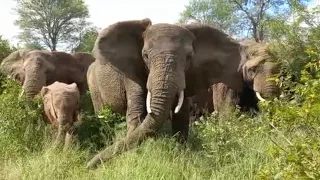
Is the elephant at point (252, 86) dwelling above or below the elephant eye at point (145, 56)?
below

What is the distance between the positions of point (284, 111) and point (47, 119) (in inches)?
239

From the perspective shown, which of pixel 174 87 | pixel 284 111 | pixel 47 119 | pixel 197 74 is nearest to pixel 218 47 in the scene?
pixel 197 74

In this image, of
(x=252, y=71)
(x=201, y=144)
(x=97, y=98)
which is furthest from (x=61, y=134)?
(x=252, y=71)

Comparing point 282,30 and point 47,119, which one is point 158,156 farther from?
point 282,30

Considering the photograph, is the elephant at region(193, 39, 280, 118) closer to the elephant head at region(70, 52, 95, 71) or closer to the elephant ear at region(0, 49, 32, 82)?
the elephant head at region(70, 52, 95, 71)

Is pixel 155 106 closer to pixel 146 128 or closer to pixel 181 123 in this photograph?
pixel 146 128

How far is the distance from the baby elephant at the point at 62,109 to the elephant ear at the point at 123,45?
41.5 inches

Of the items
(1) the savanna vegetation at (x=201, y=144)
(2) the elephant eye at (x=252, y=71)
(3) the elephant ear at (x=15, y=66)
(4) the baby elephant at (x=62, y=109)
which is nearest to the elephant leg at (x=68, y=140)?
(4) the baby elephant at (x=62, y=109)

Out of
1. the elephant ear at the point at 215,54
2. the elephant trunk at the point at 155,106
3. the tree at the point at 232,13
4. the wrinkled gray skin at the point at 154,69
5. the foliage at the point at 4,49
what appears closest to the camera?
the elephant trunk at the point at 155,106

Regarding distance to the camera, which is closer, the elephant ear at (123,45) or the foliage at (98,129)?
the elephant ear at (123,45)

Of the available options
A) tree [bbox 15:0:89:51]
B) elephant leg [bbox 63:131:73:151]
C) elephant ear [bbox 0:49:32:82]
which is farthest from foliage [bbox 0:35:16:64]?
tree [bbox 15:0:89:51]

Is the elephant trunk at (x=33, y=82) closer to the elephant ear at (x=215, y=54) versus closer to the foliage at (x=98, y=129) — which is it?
the foliage at (x=98, y=129)

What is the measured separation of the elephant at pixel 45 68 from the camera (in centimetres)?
1316

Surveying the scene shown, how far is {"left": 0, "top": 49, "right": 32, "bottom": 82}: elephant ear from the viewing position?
14.5 meters
